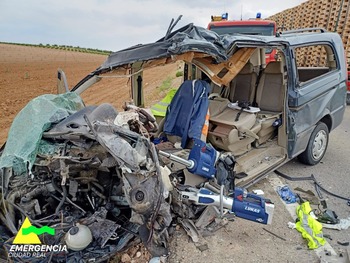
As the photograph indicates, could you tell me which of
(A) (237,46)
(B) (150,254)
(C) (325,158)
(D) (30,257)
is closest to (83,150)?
(D) (30,257)

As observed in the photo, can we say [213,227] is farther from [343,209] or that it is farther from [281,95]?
[281,95]

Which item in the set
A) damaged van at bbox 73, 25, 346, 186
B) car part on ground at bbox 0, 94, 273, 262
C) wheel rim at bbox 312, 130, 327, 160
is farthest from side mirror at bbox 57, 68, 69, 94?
wheel rim at bbox 312, 130, 327, 160

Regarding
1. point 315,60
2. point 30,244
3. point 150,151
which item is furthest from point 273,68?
point 315,60

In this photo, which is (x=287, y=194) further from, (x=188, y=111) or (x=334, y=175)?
(x=188, y=111)

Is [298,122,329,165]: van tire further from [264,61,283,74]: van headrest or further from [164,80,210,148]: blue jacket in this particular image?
[164,80,210,148]: blue jacket

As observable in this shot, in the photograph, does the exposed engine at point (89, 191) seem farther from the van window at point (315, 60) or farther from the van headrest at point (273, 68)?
the van window at point (315, 60)

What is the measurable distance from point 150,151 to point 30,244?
4.28 feet

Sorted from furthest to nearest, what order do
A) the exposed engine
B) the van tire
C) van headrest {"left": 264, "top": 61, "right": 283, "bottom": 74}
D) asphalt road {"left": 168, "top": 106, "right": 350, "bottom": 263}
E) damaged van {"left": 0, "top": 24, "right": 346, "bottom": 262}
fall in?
the van tire
van headrest {"left": 264, "top": 61, "right": 283, "bottom": 74}
asphalt road {"left": 168, "top": 106, "right": 350, "bottom": 263}
damaged van {"left": 0, "top": 24, "right": 346, "bottom": 262}
the exposed engine

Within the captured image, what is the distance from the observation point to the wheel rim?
5074 mm

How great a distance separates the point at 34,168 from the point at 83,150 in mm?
531

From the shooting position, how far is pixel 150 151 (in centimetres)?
274

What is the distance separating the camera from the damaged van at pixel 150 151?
2705 millimetres

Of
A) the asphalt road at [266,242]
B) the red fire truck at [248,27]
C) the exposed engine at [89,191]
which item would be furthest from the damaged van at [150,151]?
the red fire truck at [248,27]

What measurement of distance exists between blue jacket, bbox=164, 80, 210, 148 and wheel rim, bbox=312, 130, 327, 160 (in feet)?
7.26
